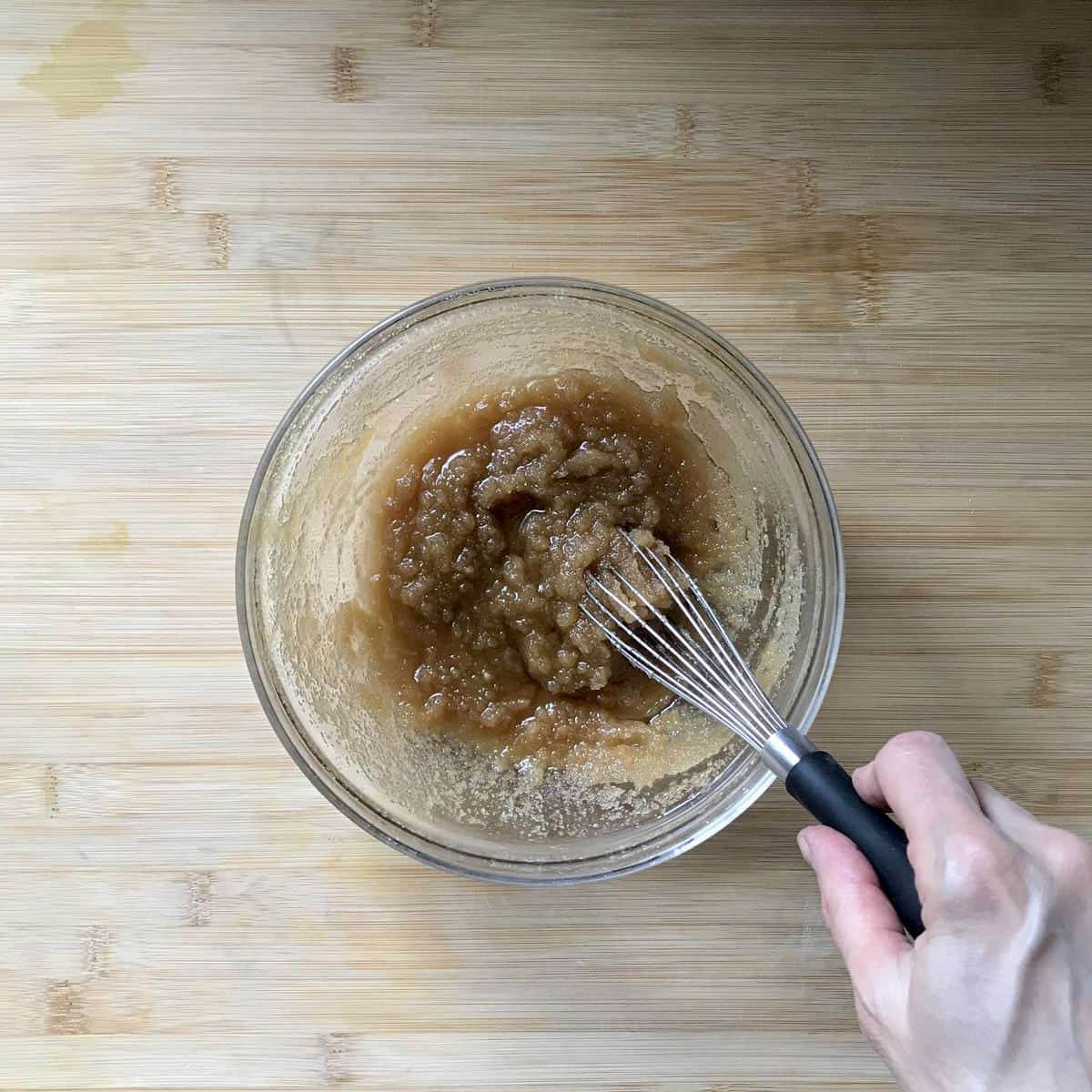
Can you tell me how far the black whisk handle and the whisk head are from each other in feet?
0.43

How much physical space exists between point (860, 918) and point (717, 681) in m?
0.37

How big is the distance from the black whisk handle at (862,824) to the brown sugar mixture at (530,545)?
1.02 feet

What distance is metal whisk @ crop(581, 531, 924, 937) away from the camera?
1215 mm

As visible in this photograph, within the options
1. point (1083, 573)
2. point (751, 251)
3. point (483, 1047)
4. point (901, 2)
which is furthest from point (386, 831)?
point (901, 2)

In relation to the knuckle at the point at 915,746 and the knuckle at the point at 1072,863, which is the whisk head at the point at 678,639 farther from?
the knuckle at the point at 1072,863

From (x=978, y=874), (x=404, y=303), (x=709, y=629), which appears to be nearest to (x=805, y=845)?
(x=978, y=874)

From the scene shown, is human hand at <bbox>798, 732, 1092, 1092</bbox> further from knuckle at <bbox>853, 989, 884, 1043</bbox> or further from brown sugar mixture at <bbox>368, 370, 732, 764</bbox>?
brown sugar mixture at <bbox>368, 370, 732, 764</bbox>

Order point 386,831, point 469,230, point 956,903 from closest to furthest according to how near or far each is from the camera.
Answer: point 956,903 → point 386,831 → point 469,230

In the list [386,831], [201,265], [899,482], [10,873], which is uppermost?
[201,265]

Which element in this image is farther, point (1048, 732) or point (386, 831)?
point (1048, 732)

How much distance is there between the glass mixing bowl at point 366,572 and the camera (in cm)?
139

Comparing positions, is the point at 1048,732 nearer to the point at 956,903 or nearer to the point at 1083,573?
the point at 1083,573

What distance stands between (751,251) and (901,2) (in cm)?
44

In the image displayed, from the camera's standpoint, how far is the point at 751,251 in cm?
157
